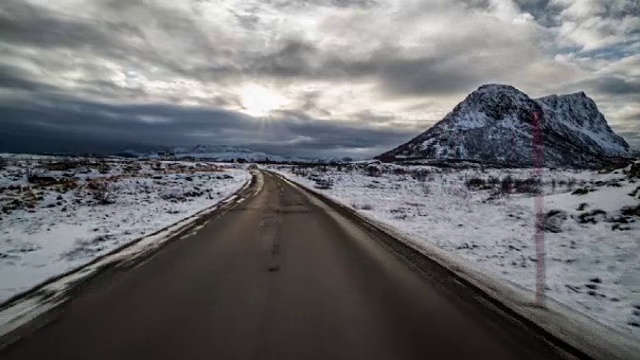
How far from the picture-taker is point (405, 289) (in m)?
6.28

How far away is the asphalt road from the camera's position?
4.04 m

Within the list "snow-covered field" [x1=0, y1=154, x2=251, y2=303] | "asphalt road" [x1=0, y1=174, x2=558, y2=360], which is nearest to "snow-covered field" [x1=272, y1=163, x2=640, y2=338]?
"asphalt road" [x1=0, y1=174, x2=558, y2=360]

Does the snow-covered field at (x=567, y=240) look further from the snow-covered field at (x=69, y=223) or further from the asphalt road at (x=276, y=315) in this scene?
the snow-covered field at (x=69, y=223)

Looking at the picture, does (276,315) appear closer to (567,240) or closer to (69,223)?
(567,240)

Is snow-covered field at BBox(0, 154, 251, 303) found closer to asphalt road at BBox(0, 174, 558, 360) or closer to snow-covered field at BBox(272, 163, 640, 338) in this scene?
asphalt road at BBox(0, 174, 558, 360)

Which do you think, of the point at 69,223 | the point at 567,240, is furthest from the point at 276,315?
the point at 69,223

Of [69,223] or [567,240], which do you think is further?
[69,223]

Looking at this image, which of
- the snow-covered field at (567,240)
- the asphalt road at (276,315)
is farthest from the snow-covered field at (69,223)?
the snow-covered field at (567,240)

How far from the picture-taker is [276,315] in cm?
500

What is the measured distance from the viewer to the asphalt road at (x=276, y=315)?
4035 millimetres

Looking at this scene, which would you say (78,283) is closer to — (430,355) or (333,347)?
(333,347)

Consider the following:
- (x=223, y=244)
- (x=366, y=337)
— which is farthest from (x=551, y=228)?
(x=366, y=337)

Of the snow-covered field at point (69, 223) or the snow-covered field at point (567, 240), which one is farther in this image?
the snow-covered field at point (69, 223)

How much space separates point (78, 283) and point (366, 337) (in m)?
4.58
